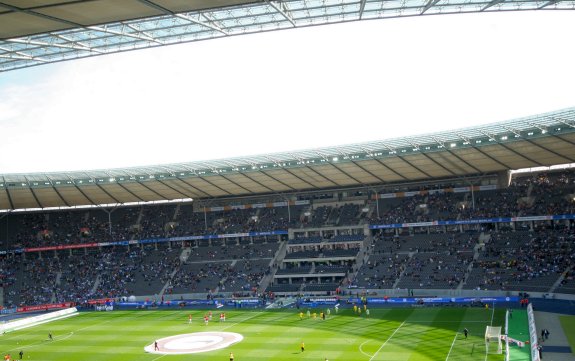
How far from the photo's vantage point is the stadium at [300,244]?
37.0 meters

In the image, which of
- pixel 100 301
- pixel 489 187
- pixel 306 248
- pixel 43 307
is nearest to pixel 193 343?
pixel 100 301

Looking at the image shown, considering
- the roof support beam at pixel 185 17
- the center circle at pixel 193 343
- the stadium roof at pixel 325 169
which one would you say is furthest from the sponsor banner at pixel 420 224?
the roof support beam at pixel 185 17

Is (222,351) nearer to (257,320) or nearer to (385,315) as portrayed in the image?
(257,320)

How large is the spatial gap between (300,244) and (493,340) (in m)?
39.3

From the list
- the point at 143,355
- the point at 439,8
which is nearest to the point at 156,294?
the point at 143,355

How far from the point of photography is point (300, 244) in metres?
76.4

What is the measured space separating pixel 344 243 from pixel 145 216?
32467 millimetres

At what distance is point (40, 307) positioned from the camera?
72688 millimetres

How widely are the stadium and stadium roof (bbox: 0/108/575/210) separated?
0.25 metres

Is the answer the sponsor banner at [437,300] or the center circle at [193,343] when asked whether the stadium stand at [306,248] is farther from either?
the center circle at [193,343]

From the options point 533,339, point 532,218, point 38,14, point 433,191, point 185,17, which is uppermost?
point 185,17

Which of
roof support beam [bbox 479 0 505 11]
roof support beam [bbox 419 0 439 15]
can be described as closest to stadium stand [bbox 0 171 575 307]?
roof support beam [bbox 479 0 505 11]

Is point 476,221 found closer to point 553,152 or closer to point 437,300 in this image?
point 553,152

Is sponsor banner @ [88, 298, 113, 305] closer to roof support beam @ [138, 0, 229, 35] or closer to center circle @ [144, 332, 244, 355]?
center circle @ [144, 332, 244, 355]
